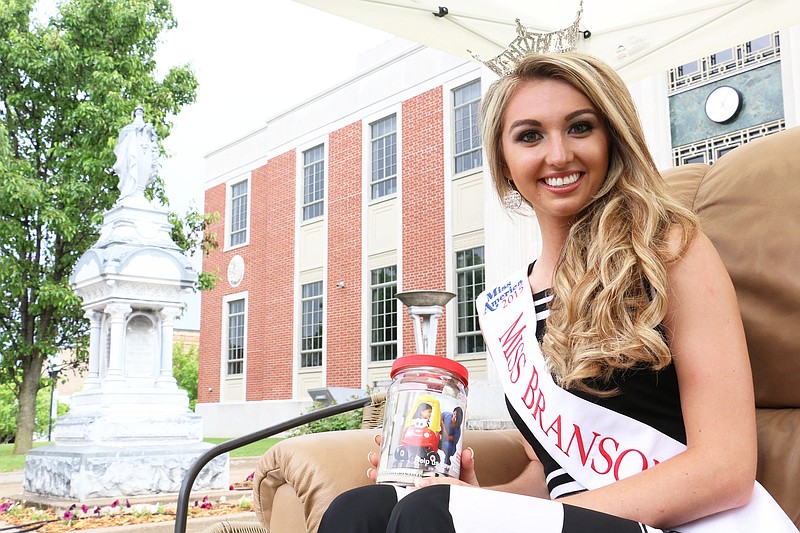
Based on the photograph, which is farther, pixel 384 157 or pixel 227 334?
pixel 227 334

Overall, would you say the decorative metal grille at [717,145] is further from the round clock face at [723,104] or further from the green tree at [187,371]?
the green tree at [187,371]

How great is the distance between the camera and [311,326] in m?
17.1

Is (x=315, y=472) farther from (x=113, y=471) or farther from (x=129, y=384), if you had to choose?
(x=129, y=384)

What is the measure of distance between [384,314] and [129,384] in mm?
8065

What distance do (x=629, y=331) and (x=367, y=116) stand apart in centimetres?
1534

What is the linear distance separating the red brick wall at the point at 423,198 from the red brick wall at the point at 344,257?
152cm

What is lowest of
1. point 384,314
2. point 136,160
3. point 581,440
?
point 581,440

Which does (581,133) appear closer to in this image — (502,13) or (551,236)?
(551,236)

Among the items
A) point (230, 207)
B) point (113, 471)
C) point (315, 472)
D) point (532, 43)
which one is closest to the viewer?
point (315, 472)

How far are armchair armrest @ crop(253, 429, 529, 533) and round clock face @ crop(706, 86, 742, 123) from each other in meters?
6.58

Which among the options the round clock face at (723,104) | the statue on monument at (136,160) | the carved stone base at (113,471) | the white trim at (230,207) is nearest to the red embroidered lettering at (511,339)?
the carved stone base at (113,471)

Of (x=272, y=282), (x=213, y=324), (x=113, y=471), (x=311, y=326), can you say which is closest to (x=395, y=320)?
(x=311, y=326)

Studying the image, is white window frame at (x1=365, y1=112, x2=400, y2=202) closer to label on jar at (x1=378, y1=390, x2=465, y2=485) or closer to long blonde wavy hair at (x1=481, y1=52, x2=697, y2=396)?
long blonde wavy hair at (x1=481, y1=52, x2=697, y2=396)

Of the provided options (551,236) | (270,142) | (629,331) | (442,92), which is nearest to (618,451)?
(629,331)
